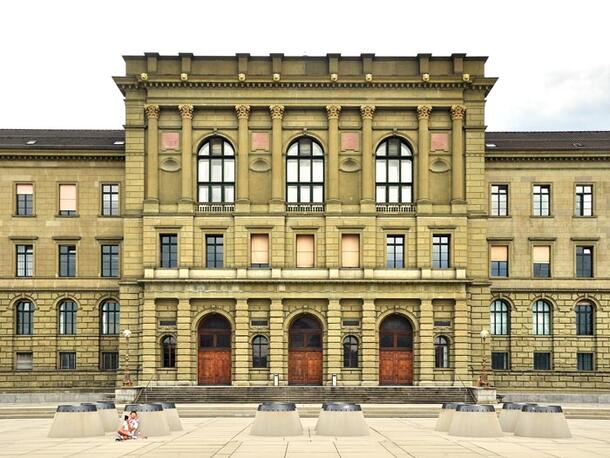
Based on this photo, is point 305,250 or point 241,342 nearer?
point 241,342

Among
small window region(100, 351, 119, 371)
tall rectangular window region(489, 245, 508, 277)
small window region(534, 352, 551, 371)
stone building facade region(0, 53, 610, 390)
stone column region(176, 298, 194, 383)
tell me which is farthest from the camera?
tall rectangular window region(489, 245, 508, 277)

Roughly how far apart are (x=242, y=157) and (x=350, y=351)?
15.4 m

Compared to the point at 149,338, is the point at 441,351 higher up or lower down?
lower down

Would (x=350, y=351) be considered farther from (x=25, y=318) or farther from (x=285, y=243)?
(x=25, y=318)

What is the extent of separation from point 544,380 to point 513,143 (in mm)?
17824

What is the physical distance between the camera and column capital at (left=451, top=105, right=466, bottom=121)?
71875mm

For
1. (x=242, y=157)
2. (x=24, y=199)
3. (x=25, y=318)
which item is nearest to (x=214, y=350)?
(x=242, y=157)

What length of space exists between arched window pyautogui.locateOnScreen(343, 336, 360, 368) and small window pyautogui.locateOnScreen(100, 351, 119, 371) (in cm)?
1676

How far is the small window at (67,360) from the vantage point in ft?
245

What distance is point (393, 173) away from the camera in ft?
238

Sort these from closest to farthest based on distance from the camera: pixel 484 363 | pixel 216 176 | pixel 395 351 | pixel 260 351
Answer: pixel 484 363 → pixel 260 351 → pixel 395 351 → pixel 216 176

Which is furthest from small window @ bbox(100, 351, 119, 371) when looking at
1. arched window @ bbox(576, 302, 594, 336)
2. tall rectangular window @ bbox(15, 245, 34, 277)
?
arched window @ bbox(576, 302, 594, 336)

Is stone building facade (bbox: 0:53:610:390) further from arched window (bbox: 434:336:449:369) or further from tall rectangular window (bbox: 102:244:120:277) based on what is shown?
tall rectangular window (bbox: 102:244:120:277)

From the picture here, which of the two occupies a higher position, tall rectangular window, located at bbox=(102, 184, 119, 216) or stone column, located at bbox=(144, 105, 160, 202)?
stone column, located at bbox=(144, 105, 160, 202)
